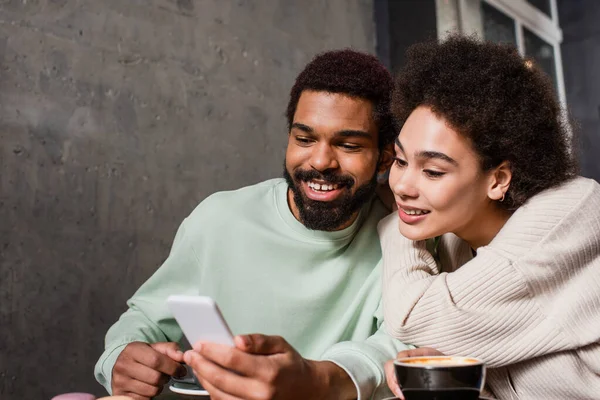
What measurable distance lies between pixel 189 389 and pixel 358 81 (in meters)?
0.82

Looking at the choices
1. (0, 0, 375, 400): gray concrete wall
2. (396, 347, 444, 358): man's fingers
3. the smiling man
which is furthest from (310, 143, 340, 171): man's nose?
(0, 0, 375, 400): gray concrete wall

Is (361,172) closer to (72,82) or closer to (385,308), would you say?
(385,308)

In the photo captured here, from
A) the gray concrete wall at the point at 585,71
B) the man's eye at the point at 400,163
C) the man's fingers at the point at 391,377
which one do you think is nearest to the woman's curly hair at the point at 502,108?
the man's eye at the point at 400,163

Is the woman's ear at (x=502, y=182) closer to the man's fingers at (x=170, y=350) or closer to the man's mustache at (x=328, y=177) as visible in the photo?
the man's mustache at (x=328, y=177)

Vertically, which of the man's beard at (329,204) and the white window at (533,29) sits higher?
the white window at (533,29)

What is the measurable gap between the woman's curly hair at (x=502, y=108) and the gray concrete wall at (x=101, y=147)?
3.77 ft

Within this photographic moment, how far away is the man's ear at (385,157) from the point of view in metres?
1.67

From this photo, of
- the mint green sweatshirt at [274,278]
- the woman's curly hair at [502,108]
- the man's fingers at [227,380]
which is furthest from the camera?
the mint green sweatshirt at [274,278]

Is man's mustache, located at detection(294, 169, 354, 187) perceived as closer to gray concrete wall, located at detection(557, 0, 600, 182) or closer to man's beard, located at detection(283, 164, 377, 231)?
man's beard, located at detection(283, 164, 377, 231)

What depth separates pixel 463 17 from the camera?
114 inches

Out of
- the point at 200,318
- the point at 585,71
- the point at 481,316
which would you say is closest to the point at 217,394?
the point at 200,318

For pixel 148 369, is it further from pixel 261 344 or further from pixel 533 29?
pixel 533 29

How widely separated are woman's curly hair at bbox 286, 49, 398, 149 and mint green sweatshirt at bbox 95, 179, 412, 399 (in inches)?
8.3

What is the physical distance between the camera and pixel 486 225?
57.2 inches
